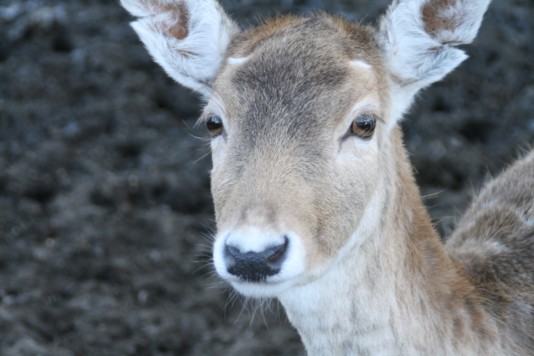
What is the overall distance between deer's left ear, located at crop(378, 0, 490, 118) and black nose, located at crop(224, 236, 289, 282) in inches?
46.4

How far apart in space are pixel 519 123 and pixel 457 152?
0.64 metres

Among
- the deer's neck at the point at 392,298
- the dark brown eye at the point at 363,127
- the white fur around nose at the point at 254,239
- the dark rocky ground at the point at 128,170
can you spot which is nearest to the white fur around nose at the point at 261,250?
the white fur around nose at the point at 254,239

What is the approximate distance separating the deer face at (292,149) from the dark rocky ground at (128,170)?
6.41ft

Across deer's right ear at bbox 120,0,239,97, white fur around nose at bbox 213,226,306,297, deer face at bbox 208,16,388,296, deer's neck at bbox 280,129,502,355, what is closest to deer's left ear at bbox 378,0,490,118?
deer face at bbox 208,16,388,296

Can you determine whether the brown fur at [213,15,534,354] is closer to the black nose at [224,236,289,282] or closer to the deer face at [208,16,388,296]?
the deer face at [208,16,388,296]

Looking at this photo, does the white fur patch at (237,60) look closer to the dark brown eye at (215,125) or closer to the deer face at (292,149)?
the deer face at (292,149)

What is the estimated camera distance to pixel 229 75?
164 inches

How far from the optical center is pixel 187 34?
15.2 feet

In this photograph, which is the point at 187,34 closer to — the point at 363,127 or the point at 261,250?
the point at 363,127

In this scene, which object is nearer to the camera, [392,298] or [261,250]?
[261,250]

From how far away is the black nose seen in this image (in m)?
3.50

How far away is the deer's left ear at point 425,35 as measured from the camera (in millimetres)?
4168

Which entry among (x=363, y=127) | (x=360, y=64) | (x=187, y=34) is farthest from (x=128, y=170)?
(x=363, y=127)

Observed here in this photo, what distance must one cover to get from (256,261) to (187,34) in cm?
153
